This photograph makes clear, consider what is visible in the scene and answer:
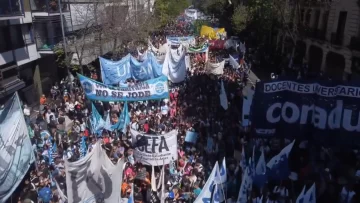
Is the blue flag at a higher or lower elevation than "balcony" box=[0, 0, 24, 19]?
lower

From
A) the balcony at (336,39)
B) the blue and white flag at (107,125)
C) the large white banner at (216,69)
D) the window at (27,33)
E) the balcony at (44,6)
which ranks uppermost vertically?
the balcony at (44,6)

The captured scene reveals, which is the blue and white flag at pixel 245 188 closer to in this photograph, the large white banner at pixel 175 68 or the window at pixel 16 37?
the large white banner at pixel 175 68

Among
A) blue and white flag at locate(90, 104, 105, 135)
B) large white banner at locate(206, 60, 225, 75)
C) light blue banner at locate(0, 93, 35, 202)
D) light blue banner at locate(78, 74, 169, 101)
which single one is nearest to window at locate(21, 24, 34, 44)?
light blue banner at locate(78, 74, 169, 101)

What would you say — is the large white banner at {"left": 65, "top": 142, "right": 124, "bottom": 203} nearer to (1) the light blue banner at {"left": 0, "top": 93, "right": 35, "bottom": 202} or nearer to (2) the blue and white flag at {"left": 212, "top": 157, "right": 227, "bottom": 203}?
(1) the light blue banner at {"left": 0, "top": 93, "right": 35, "bottom": 202}

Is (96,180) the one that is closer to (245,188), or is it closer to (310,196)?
(245,188)

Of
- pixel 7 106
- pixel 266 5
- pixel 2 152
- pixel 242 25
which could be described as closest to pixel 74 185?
pixel 2 152

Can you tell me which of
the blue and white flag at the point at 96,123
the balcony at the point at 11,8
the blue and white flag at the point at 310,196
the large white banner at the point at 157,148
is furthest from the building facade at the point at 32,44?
Result: the blue and white flag at the point at 310,196
